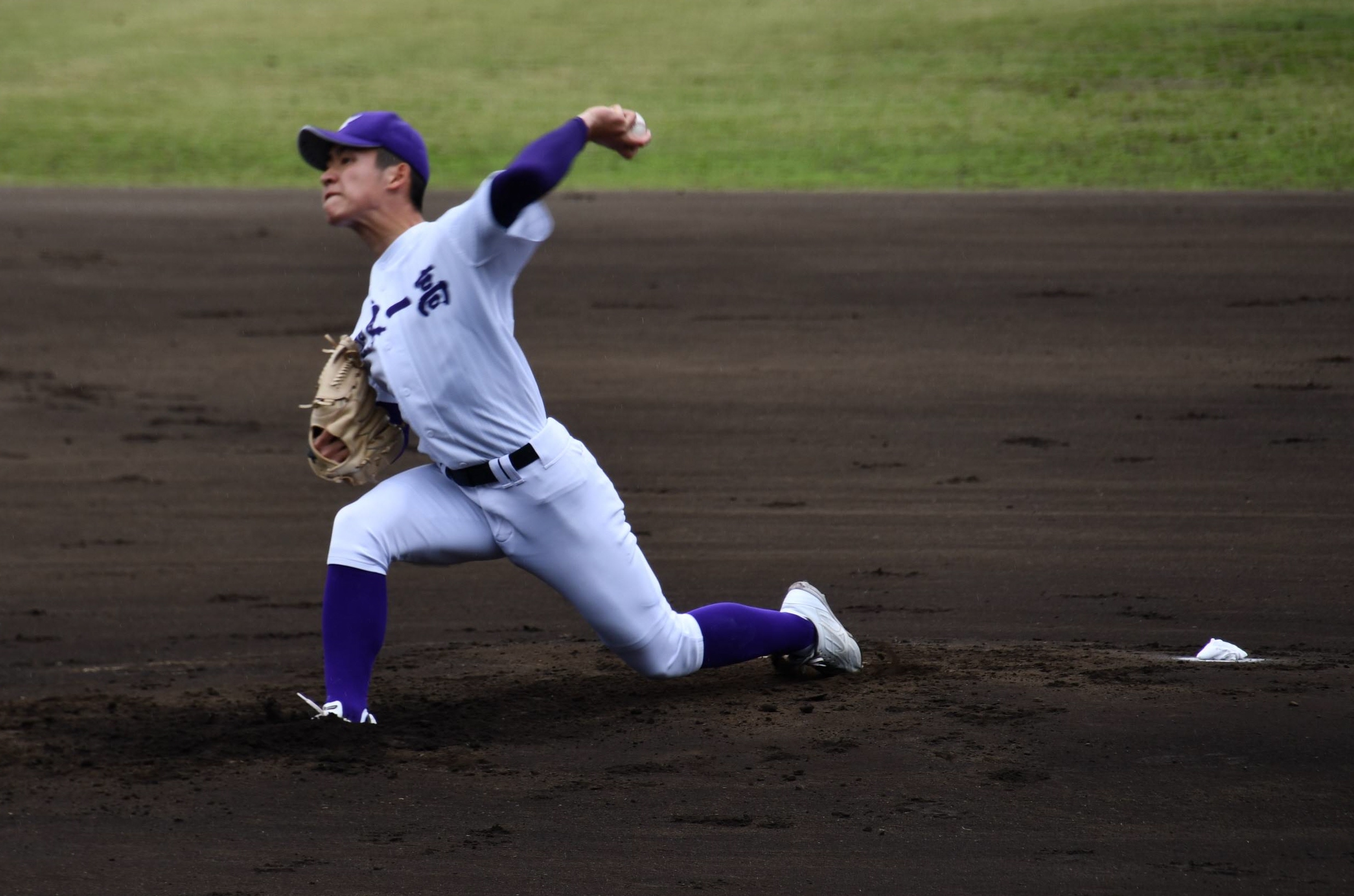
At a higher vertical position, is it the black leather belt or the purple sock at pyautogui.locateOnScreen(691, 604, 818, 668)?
the black leather belt

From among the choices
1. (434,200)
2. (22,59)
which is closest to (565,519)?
(434,200)

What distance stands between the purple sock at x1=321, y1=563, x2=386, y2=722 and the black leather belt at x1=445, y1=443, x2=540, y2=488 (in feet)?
0.95

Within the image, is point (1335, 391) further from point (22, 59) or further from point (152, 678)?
point (22, 59)

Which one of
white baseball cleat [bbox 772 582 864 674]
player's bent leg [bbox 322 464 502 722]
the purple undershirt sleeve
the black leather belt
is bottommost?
white baseball cleat [bbox 772 582 864 674]

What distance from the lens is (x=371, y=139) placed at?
3.68 m

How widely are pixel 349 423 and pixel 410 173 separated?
Result: 59cm

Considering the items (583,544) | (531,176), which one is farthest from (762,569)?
(531,176)

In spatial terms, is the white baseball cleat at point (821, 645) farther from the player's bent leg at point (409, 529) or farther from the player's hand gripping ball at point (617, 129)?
the player's hand gripping ball at point (617, 129)

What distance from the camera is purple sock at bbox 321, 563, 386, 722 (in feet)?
12.2

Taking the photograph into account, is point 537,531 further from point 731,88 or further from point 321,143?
point 731,88

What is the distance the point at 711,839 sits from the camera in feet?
10.9

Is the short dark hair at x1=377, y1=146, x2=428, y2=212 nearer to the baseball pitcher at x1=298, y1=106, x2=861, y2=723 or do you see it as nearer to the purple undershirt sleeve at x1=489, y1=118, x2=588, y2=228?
the baseball pitcher at x1=298, y1=106, x2=861, y2=723

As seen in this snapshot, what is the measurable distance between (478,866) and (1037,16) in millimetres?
21139

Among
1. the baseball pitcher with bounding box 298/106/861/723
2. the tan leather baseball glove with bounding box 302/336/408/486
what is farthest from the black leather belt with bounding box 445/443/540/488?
the tan leather baseball glove with bounding box 302/336/408/486
